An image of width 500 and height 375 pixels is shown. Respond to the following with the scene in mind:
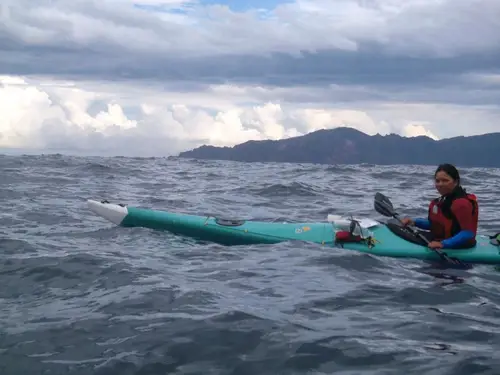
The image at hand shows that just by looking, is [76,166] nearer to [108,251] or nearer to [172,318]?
[108,251]

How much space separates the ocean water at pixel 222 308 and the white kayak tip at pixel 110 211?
0.79 ft

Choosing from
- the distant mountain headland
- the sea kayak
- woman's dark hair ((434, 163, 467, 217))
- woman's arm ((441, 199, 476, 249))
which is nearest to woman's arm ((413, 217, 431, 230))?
the sea kayak

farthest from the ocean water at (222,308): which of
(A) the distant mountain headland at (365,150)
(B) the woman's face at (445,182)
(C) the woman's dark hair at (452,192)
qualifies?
(A) the distant mountain headland at (365,150)

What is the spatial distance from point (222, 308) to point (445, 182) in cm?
383

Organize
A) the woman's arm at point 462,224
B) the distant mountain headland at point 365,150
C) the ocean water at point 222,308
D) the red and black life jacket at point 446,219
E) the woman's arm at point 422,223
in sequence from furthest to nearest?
the distant mountain headland at point 365,150 → the woman's arm at point 422,223 → the red and black life jacket at point 446,219 → the woman's arm at point 462,224 → the ocean water at point 222,308

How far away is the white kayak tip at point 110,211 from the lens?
9.20 m

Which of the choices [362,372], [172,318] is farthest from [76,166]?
[362,372]

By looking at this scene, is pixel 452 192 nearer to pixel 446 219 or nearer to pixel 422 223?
pixel 446 219

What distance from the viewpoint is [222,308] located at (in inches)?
202

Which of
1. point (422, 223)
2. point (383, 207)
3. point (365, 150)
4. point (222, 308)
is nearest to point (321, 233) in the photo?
point (383, 207)

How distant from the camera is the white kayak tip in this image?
30.2ft

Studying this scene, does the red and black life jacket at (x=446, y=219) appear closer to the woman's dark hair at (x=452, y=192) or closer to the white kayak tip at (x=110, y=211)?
the woman's dark hair at (x=452, y=192)

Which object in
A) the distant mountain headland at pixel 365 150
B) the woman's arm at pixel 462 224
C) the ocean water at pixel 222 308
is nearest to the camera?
the ocean water at pixel 222 308

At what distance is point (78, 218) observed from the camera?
10.1 meters
